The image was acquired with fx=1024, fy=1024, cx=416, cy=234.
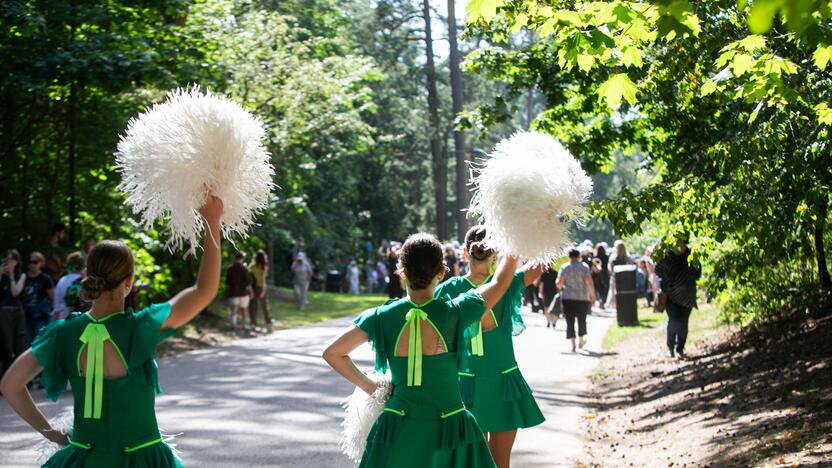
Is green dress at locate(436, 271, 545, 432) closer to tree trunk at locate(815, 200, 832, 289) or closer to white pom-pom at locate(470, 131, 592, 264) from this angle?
white pom-pom at locate(470, 131, 592, 264)

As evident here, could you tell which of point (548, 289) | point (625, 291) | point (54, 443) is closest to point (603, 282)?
point (548, 289)

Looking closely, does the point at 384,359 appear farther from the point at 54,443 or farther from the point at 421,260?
the point at 54,443

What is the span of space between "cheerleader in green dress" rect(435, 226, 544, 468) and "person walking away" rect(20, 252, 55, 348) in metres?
8.64

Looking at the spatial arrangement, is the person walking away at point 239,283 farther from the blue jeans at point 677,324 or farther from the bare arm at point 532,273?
the bare arm at point 532,273

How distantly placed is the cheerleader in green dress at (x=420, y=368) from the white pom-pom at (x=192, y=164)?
987 millimetres

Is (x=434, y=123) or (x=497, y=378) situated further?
(x=434, y=123)

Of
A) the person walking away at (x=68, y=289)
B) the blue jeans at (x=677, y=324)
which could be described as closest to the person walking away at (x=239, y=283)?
the person walking away at (x=68, y=289)

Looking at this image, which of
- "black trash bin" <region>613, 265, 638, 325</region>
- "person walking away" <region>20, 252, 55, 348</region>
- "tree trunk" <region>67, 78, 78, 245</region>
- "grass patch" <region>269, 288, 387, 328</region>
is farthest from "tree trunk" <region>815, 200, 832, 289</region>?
"grass patch" <region>269, 288, 387, 328</region>

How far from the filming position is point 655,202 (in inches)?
337

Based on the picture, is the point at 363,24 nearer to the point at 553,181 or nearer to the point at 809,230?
the point at 809,230

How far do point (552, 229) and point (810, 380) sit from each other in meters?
6.24

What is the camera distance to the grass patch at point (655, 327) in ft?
60.3

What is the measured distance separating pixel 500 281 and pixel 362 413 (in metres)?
0.90

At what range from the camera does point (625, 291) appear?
21281mm
